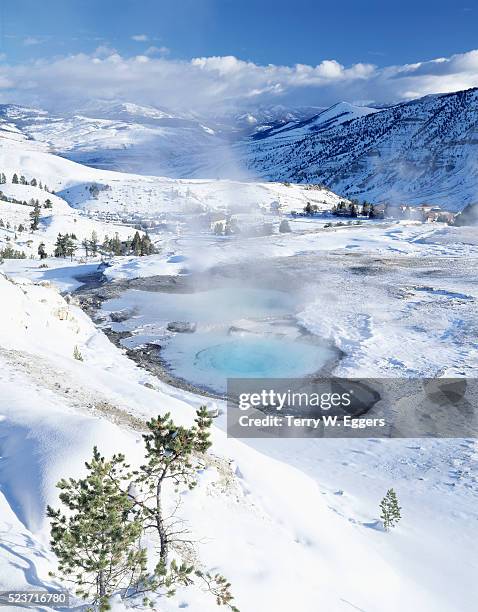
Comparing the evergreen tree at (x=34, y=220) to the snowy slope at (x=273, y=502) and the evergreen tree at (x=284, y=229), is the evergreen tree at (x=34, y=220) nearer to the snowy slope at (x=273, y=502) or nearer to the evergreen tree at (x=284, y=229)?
the evergreen tree at (x=284, y=229)

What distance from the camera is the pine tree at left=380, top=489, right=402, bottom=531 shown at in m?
14.0

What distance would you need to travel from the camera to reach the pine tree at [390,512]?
46.0 ft

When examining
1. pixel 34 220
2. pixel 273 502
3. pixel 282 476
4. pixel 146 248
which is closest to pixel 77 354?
pixel 282 476

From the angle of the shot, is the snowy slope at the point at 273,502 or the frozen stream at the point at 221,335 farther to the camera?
the frozen stream at the point at 221,335

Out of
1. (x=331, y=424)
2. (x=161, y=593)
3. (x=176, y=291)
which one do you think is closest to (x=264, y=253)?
(x=176, y=291)

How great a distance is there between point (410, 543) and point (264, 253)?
184 ft

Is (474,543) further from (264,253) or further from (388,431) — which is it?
(264,253)

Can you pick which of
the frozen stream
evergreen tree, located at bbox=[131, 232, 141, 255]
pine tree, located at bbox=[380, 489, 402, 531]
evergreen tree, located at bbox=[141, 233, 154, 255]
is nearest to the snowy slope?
pine tree, located at bbox=[380, 489, 402, 531]

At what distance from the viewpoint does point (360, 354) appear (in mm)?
29953

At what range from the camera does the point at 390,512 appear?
46.9ft

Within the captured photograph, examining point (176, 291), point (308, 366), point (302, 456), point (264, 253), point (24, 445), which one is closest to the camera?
point (24, 445)

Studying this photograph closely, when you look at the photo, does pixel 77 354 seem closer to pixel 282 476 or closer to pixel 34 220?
pixel 282 476

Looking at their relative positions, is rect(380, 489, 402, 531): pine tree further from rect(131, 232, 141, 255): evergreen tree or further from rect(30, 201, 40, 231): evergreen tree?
rect(30, 201, 40, 231): evergreen tree

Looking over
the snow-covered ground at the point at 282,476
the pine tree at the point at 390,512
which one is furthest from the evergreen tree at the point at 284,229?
the pine tree at the point at 390,512
